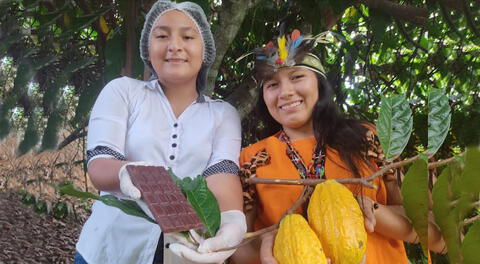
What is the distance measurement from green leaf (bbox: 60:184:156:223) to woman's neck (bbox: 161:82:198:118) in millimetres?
457

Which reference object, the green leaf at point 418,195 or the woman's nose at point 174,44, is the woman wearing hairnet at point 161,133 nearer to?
the woman's nose at point 174,44

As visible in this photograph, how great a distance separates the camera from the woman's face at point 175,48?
129 cm

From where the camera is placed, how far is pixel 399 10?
1.95 m

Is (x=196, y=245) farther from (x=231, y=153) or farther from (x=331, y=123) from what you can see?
(x=331, y=123)

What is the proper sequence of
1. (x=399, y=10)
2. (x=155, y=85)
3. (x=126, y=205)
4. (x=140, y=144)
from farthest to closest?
(x=399, y=10), (x=155, y=85), (x=140, y=144), (x=126, y=205)

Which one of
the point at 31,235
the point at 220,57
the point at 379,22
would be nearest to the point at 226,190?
the point at 220,57

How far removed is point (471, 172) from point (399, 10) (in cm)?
127

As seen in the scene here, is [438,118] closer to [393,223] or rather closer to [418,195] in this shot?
[418,195]

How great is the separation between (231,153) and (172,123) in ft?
0.55

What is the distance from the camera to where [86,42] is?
2.29 metres

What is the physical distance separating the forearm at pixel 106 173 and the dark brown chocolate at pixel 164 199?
16 cm

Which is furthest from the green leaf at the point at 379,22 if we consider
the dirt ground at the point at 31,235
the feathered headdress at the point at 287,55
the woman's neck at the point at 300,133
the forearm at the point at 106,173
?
the dirt ground at the point at 31,235

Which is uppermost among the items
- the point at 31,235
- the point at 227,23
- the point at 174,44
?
the point at 227,23

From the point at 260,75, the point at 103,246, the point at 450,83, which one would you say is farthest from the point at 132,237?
the point at 450,83
